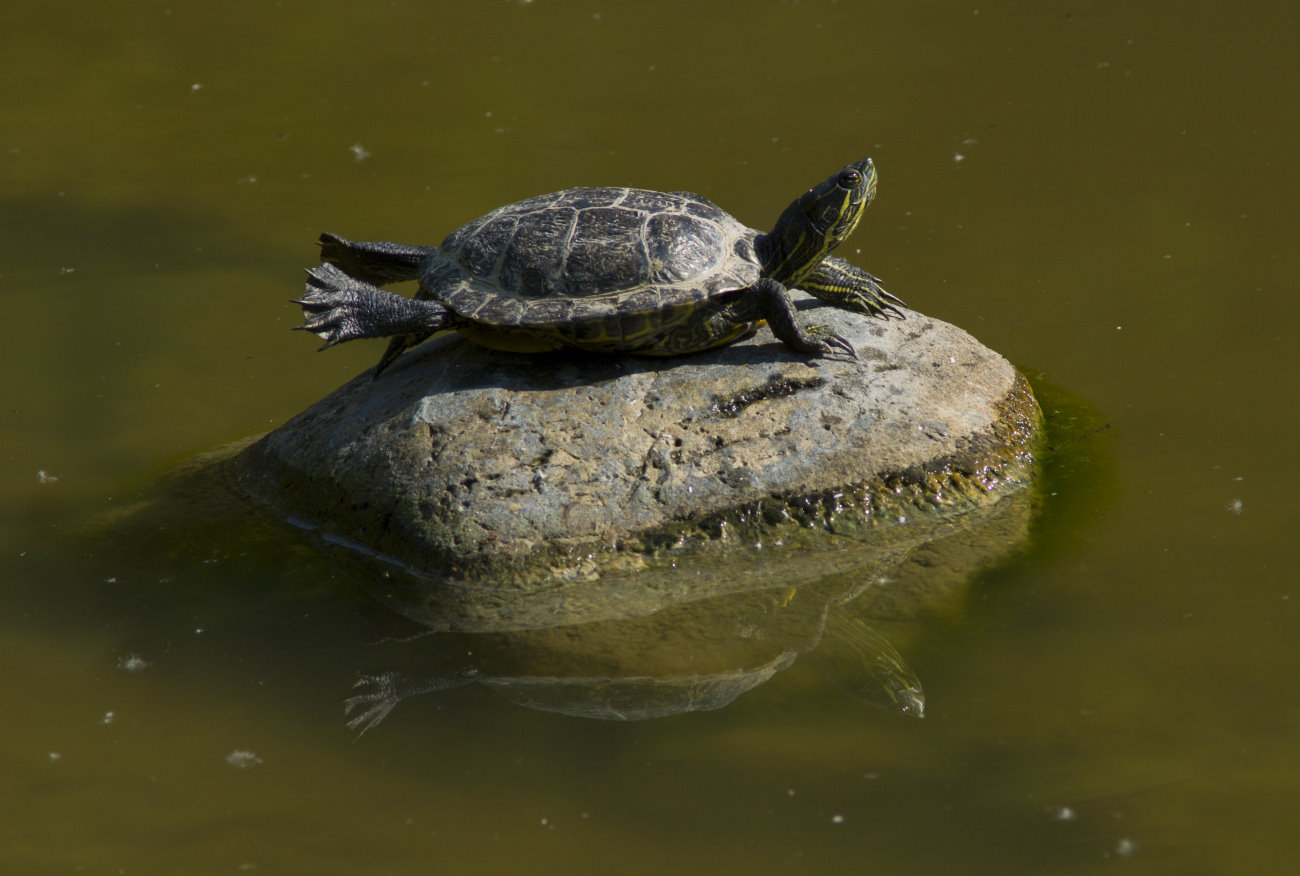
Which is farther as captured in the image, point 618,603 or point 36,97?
point 36,97

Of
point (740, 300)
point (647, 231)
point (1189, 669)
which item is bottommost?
point (1189, 669)

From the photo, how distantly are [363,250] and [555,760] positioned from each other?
92.2 inches

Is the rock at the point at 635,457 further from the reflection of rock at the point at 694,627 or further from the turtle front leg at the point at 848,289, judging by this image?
the turtle front leg at the point at 848,289

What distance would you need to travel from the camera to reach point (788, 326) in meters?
4.00

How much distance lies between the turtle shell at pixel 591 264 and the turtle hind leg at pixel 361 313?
0.09 m

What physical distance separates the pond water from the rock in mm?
312

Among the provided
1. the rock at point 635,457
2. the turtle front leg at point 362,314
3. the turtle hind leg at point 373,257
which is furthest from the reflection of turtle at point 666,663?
the turtle hind leg at point 373,257

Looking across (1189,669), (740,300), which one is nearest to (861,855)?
(1189,669)

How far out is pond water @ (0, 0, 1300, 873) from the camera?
272 cm

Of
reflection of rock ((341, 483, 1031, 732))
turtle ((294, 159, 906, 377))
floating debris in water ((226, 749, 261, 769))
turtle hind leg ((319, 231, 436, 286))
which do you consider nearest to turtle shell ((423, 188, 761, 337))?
turtle ((294, 159, 906, 377))

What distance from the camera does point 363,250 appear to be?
436cm

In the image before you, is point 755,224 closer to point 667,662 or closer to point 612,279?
point 612,279

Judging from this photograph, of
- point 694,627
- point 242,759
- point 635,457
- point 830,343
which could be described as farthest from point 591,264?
point 242,759

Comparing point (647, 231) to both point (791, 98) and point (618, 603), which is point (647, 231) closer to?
point (618, 603)
